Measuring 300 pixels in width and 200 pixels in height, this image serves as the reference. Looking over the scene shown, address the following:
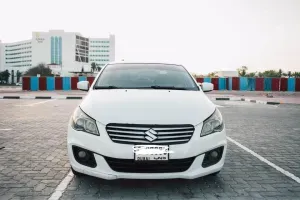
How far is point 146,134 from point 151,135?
0.05 meters

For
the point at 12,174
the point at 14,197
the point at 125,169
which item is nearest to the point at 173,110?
the point at 125,169

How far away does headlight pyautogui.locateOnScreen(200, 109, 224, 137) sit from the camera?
315cm

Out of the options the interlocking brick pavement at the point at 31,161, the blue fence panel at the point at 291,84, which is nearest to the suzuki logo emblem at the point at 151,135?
the interlocking brick pavement at the point at 31,161

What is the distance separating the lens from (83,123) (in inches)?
126

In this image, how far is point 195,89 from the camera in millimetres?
4195

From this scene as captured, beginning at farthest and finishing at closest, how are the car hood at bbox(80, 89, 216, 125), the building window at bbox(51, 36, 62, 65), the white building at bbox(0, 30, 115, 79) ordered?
the building window at bbox(51, 36, 62, 65) < the white building at bbox(0, 30, 115, 79) < the car hood at bbox(80, 89, 216, 125)

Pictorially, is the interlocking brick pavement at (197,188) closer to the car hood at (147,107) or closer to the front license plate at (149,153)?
the front license plate at (149,153)

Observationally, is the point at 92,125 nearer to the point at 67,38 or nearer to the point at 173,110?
the point at 173,110

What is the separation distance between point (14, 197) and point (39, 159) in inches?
58.3

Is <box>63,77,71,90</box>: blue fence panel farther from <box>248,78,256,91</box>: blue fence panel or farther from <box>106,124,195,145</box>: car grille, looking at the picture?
<box>106,124,195,145</box>: car grille

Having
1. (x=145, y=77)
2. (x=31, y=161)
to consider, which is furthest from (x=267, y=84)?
(x=31, y=161)

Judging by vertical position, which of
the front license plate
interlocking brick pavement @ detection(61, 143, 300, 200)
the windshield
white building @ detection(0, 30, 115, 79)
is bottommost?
interlocking brick pavement @ detection(61, 143, 300, 200)

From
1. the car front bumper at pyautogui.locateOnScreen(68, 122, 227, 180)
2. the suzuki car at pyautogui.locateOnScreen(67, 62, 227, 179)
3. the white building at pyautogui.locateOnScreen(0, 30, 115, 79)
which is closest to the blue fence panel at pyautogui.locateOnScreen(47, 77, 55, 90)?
the suzuki car at pyautogui.locateOnScreen(67, 62, 227, 179)

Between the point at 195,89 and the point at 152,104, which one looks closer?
the point at 152,104
